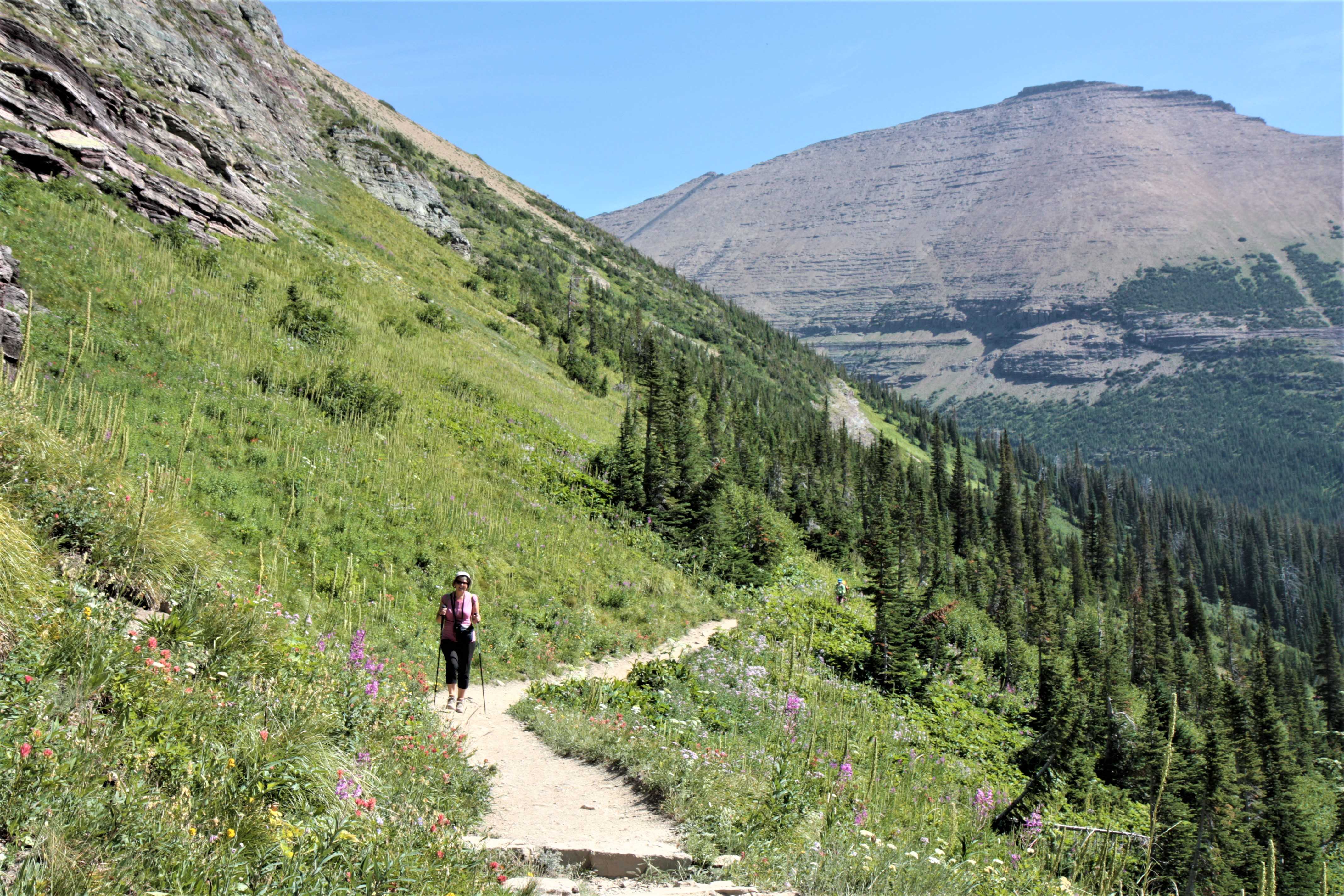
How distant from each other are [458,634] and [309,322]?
14311 millimetres

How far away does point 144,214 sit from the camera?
20016 millimetres

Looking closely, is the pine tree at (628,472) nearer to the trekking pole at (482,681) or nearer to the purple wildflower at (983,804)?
the trekking pole at (482,681)

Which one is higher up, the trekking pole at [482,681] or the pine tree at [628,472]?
the pine tree at [628,472]

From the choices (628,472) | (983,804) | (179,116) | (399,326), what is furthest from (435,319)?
(983,804)

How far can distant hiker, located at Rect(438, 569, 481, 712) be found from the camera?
9.63m

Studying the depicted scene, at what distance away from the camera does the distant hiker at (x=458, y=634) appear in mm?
9633

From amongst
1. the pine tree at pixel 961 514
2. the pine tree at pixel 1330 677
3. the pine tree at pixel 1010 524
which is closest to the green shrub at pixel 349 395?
the pine tree at pixel 961 514

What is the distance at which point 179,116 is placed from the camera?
89.1 ft

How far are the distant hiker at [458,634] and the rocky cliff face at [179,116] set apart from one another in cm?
1742

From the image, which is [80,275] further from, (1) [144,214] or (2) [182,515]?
(2) [182,515]

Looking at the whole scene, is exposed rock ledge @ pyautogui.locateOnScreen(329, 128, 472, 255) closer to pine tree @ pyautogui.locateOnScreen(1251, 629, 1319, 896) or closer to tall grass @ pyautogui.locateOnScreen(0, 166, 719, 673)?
tall grass @ pyautogui.locateOnScreen(0, 166, 719, 673)

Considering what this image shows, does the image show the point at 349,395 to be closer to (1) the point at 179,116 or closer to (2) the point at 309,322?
(2) the point at 309,322

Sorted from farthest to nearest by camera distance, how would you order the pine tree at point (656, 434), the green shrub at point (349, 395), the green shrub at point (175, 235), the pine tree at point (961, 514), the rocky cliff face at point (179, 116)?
1. the pine tree at point (961, 514)
2. the pine tree at point (656, 434)
3. the rocky cliff face at point (179, 116)
4. the green shrub at point (175, 235)
5. the green shrub at point (349, 395)

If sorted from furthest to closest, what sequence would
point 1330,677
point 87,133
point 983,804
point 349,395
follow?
1. point 1330,677
2. point 87,133
3. point 349,395
4. point 983,804
